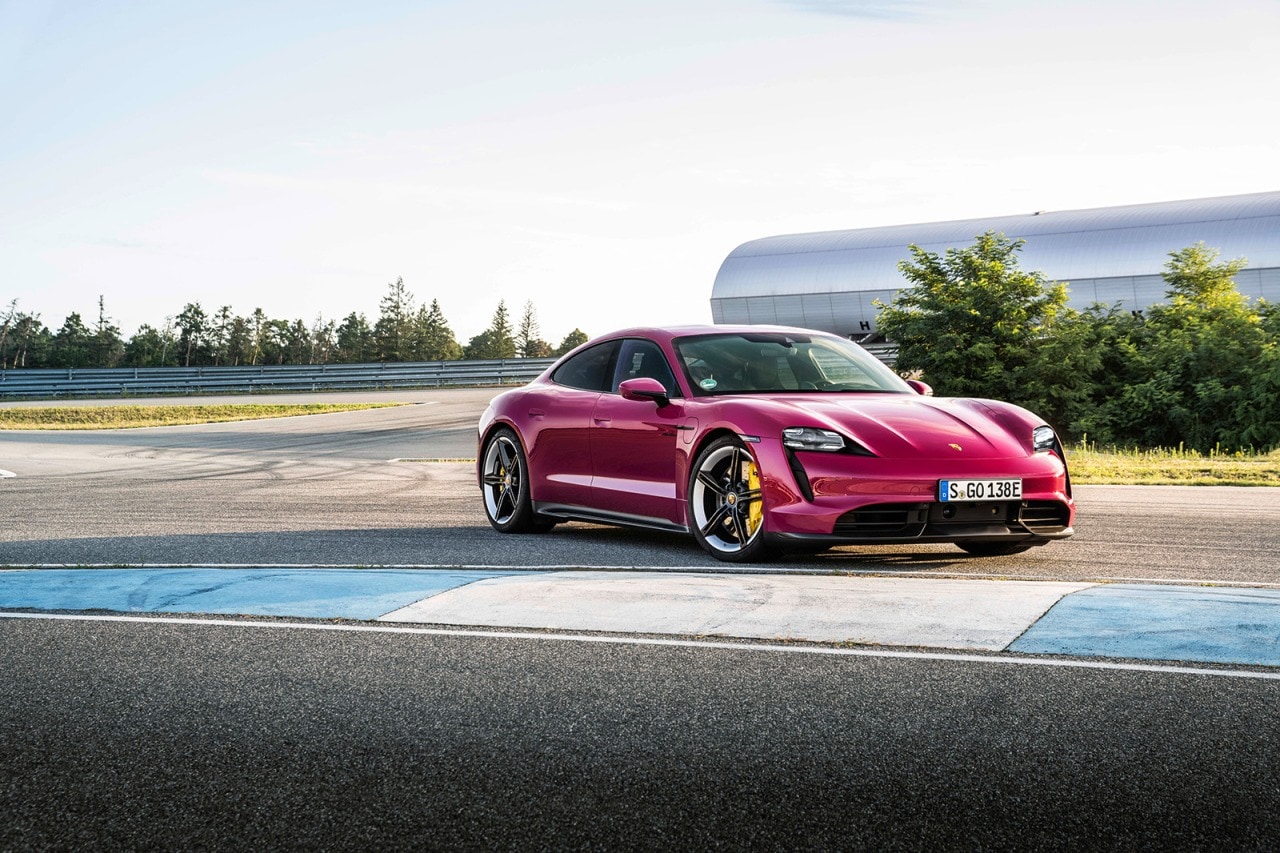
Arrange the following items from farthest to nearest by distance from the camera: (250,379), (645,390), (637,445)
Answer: (250,379) < (637,445) < (645,390)

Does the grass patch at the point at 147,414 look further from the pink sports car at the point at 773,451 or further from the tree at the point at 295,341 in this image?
the tree at the point at 295,341

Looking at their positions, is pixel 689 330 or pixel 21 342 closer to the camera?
pixel 689 330

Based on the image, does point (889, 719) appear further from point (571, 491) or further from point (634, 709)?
point (571, 491)

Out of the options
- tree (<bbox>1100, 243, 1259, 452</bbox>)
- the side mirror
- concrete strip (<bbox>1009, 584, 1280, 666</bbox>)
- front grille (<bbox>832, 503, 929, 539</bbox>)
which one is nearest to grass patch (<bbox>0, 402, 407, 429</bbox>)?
tree (<bbox>1100, 243, 1259, 452</bbox>)

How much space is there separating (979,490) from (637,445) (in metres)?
2.26

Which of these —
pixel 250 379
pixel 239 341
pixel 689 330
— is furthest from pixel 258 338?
pixel 689 330

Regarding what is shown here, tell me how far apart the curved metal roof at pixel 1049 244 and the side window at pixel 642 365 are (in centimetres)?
3806

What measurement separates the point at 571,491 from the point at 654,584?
2616mm

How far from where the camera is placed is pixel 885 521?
301 inches

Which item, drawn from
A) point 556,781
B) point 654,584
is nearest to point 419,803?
point 556,781

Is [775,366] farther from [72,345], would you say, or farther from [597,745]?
[72,345]

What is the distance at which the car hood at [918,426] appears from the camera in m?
7.70

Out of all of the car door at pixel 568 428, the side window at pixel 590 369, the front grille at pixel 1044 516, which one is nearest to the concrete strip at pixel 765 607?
the front grille at pixel 1044 516

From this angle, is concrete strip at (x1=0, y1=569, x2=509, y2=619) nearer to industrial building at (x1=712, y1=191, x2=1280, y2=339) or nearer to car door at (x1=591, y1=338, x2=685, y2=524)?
car door at (x1=591, y1=338, x2=685, y2=524)
